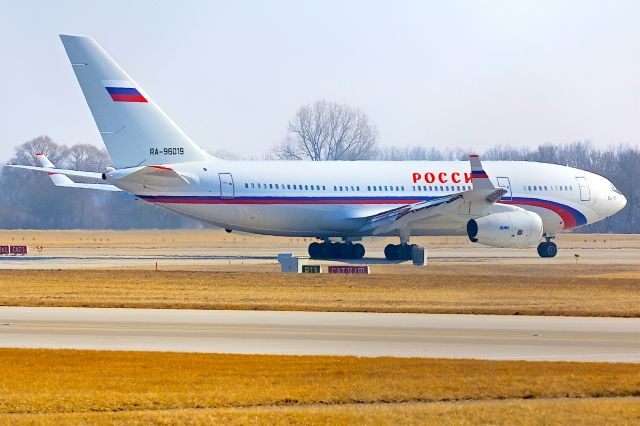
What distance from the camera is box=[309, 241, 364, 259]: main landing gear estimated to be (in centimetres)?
5691

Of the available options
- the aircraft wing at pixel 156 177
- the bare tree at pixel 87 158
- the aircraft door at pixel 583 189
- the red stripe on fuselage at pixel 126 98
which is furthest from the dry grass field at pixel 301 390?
the bare tree at pixel 87 158

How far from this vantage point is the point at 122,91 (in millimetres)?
51469

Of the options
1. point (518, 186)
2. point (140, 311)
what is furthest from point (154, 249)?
point (140, 311)

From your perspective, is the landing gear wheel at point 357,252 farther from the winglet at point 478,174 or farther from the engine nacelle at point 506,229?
the winglet at point 478,174

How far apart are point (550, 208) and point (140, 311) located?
3217 cm

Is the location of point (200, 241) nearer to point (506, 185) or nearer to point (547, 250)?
point (547, 250)

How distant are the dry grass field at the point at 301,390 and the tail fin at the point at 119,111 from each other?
28945 millimetres

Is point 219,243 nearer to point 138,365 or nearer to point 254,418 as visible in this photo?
point 138,365

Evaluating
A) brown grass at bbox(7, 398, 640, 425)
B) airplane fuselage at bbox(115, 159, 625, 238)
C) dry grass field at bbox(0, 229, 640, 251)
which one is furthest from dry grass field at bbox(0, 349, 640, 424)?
dry grass field at bbox(0, 229, 640, 251)

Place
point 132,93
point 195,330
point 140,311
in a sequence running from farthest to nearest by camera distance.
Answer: point 132,93 → point 140,311 → point 195,330

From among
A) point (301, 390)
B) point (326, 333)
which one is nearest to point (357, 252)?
point (326, 333)

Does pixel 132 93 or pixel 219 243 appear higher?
pixel 132 93

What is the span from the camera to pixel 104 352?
23344 mm

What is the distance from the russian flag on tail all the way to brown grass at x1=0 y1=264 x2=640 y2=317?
9242 mm
